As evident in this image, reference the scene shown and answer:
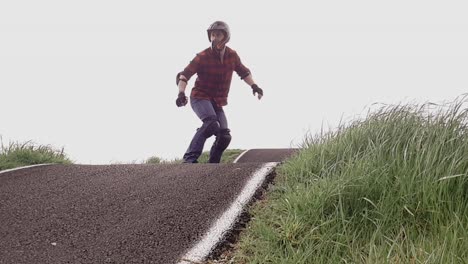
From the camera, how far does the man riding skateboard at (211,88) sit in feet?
29.3

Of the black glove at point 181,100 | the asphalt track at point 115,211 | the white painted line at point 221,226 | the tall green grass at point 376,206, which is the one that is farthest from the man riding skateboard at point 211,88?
the tall green grass at point 376,206

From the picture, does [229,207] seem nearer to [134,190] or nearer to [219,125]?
[134,190]

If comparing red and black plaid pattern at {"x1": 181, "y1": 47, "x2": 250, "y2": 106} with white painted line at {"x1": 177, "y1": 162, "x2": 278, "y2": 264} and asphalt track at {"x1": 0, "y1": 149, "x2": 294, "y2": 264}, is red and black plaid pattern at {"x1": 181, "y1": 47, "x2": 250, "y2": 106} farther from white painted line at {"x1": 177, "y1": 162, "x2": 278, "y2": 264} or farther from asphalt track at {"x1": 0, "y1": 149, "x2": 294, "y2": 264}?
white painted line at {"x1": 177, "y1": 162, "x2": 278, "y2": 264}

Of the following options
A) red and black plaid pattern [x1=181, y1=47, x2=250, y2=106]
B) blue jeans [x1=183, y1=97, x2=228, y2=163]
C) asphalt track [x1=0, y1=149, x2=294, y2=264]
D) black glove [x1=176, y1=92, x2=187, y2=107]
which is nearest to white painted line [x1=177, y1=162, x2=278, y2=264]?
asphalt track [x1=0, y1=149, x2=294, y2=264]

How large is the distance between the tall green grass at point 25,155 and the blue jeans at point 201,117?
2423mm

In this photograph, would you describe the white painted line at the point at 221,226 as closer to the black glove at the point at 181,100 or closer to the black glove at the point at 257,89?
the black glove at the point at 181,100

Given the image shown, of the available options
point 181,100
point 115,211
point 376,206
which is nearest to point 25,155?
point 181,100

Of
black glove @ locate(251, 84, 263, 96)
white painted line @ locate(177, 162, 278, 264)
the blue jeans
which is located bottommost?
white painted line @ locate(177, 162, 278, 264)

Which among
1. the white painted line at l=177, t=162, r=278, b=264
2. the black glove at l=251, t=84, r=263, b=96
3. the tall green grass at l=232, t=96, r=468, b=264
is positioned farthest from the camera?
the black glove at l=251, t=84, r=263, b=96

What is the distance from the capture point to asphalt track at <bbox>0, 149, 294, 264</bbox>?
14.7 feet

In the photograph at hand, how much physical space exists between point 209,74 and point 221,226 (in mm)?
4796

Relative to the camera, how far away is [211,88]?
9.16 meters

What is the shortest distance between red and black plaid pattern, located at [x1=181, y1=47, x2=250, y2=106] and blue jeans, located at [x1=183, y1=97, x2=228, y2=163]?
0.11 metres

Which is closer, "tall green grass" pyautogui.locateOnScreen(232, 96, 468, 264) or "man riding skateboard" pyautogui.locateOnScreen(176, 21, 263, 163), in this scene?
"tall green grass" pyautogui.locateOnScreen(232, 96, 468, 264)
